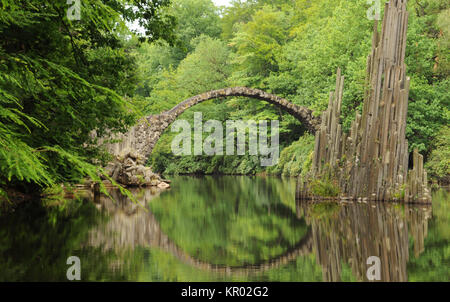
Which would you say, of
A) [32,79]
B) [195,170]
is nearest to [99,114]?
[32,79]

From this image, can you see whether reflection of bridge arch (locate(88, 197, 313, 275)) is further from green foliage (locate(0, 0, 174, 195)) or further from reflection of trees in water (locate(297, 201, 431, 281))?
green foliage (locate(0, 0, 174, 195))

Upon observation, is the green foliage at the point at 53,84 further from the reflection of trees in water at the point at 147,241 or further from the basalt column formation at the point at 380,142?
the basalt column formation at the point at 380,142

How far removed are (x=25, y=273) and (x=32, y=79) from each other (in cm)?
243

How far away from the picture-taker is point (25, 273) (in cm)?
727

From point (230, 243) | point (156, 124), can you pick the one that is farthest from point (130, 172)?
point (230, 243)

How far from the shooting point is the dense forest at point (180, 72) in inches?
307

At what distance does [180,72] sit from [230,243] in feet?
151

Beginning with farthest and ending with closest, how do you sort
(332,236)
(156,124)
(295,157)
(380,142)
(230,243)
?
1. (295,157)
2. (156,124)
3. (380,142)
4. (332,236)
5. (230,243)

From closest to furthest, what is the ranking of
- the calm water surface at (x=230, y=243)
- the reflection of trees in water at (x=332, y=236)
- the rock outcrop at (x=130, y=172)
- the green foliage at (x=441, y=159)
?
the calm water surface at (x=230, y=243)
the reflection of trees in water at (x=332, y=236)
the green foliage at (x=441, y=159)
the rock outcrop at (x=130, y=172)

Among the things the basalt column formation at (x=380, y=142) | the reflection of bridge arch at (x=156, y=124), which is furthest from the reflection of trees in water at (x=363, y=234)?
the reflection of bridge arch at (x=156, y=124)

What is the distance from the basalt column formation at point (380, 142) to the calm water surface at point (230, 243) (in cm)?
83

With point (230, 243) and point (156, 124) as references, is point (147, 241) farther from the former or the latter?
point (156, 124)

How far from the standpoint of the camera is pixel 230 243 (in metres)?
10.2

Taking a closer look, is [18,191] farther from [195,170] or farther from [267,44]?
[195,170]
